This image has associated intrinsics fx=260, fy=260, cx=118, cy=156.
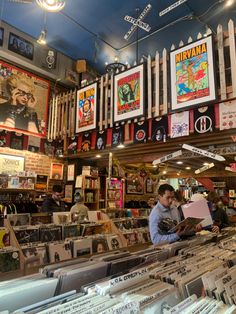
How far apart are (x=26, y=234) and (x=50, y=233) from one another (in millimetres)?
293

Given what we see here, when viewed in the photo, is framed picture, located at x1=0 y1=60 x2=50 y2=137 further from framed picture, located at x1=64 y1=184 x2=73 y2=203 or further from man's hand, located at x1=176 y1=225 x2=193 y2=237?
man's hand, located at x1=176 y1=225 x2=193 y2=237

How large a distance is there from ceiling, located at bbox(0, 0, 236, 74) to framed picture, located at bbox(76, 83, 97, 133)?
6.15 ft

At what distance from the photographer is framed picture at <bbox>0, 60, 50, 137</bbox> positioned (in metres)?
6.06

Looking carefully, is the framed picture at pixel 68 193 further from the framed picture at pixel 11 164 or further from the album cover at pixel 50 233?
the album cover at pixel 50 233

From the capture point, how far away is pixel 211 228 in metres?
3.99

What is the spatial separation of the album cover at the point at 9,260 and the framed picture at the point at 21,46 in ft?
18.4

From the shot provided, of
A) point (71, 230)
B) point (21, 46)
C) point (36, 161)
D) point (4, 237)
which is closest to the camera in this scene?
point (4, 237)

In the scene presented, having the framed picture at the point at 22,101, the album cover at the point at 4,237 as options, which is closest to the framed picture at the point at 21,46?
the framed picture at the point at 22,101

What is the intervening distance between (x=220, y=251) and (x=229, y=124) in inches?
96.2

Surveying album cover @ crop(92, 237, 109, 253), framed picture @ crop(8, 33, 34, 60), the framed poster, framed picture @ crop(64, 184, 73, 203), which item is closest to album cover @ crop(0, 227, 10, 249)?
album cover @ crop(92, 237, 109, 253)

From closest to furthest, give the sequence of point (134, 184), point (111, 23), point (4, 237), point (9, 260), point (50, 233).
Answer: point (9, 260), point (4, 237), point (50, 233), point (111, 23), point (134, 184)

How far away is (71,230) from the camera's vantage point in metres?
3.32

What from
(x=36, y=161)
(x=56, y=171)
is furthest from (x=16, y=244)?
(x=56, y=171)

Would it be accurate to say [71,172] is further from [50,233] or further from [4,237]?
[4,237]
